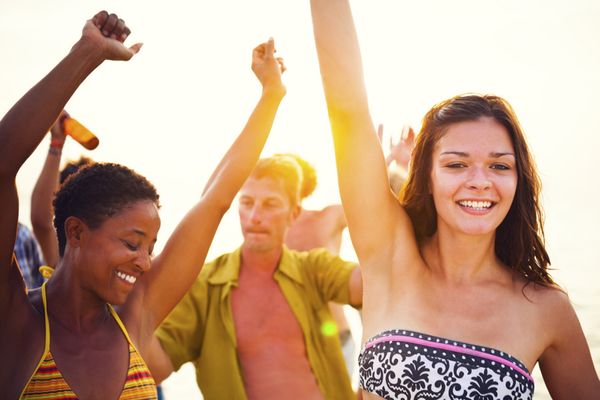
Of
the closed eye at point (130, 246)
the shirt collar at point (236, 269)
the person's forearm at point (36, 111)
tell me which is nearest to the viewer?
the person's forearm at point (36, 111)

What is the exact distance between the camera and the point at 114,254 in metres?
2.04

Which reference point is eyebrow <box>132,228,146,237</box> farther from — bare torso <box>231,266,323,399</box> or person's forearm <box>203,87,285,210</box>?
bare torso <box>231,266,323,399</box>

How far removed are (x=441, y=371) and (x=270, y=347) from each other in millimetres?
1356

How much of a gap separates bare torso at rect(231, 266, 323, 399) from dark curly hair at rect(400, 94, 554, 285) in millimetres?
1118

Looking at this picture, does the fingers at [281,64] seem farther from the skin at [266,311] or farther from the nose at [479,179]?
the skin at [266,311]

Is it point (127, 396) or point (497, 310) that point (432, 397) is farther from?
point (127, 396)

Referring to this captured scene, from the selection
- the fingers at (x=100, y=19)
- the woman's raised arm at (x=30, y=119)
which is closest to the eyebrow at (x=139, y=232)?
the woman's raised arm at (x=30, y=119)

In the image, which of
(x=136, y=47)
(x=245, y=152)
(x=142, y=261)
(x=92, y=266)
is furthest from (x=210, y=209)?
(x=136, y=47)

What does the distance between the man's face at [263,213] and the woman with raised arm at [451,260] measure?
1.21 m

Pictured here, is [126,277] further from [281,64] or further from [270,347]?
[270,347]

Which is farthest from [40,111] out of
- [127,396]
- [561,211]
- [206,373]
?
[561,211]

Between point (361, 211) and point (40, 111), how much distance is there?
1120 millimetres

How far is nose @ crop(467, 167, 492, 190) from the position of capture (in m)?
2.28

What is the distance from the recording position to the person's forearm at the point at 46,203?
12.6 ft
